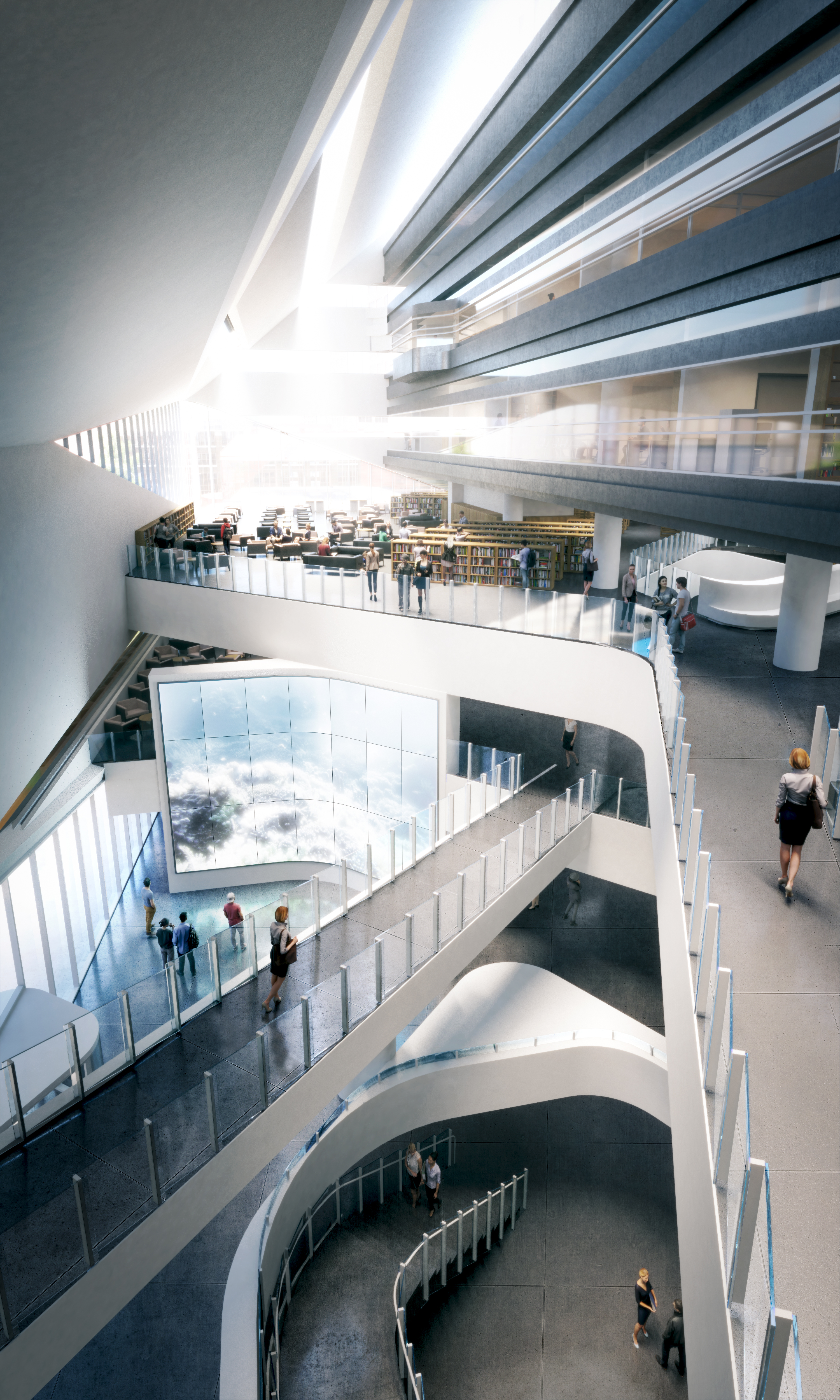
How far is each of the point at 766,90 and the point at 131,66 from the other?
7905mm

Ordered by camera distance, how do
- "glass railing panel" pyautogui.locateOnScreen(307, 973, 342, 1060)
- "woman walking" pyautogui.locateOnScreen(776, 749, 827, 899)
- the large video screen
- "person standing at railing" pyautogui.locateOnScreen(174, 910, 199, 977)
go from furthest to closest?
the large video screen → "person standing at railing" pyautogui.locateOnScreen(174, 910, 199, 977) → "glass railing panel" pyautogui.locateOnScreen(307, 973, 342, 1060) → "woman walking" pyautogui.locateOnScreen(776, 749, 827, 899)

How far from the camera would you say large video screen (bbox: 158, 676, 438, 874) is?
15859mm

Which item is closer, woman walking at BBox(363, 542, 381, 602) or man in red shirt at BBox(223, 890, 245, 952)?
man in red shirt at BBox(223, 890, 245, 952)

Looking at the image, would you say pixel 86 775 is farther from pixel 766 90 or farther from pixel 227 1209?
pixel 766 90

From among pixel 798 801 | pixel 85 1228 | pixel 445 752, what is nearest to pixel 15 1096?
pixel 85 1228

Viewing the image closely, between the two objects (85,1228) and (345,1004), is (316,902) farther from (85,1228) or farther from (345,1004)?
(85,1228)

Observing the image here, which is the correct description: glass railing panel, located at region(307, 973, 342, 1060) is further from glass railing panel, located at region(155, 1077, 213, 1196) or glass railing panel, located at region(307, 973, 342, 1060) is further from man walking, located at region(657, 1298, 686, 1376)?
man walking, located at region(657, 1298, 686, 1376)

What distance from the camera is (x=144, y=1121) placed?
6277mm

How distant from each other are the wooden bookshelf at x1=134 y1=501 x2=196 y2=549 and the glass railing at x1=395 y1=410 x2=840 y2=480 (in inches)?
331

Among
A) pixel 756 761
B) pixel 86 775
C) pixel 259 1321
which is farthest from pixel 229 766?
pixel 756 761

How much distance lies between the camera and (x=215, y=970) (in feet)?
27.0

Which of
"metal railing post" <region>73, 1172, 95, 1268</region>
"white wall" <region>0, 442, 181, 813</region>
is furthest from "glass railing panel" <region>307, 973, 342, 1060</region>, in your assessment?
"white wall" <region>0, 442, 181, 813</region>

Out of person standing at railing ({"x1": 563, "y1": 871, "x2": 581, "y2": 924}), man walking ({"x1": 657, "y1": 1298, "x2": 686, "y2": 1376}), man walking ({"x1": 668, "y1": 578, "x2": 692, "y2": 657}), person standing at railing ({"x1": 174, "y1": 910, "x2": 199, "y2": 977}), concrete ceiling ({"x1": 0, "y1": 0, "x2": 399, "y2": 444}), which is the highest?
concrete ceiling ({"x1": 0, "y1": 0, "x2": 399, "y2": 444})

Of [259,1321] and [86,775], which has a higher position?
[86,775]
